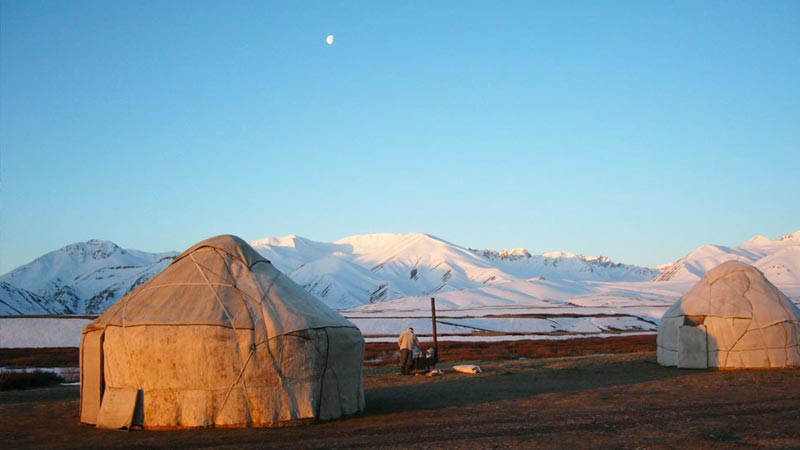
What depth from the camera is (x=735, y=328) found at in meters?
18.4

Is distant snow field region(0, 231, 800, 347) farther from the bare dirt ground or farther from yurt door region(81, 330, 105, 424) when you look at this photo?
yurt door region(81, 330, 105, 424)

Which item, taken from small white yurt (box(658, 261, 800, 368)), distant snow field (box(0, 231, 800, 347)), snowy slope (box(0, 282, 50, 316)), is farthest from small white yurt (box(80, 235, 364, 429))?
snowy slope (box(0, 282, 50, 316))

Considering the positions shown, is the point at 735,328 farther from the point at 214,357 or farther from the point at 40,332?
the point at 40,332

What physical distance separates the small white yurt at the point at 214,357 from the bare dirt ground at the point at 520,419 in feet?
1.08

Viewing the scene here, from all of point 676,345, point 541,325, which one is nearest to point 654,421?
point 676,345

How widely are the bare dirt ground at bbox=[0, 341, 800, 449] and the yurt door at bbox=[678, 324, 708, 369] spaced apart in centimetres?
185

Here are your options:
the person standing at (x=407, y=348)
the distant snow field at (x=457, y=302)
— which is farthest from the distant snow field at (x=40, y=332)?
the person standing at (x=407, y=348)

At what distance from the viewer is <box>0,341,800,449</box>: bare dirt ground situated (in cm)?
879

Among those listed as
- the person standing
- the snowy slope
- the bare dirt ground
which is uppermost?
the snowy slope

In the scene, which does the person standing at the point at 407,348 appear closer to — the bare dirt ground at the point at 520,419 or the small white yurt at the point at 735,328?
the bare dirt ground at the point at 520,419

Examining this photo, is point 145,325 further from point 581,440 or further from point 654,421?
point 654,421

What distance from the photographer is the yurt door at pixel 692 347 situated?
18656 mm

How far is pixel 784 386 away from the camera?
46.2 ft

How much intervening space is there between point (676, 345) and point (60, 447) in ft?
50.5
